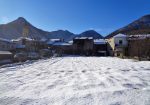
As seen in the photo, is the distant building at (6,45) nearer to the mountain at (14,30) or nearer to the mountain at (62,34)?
the mountain at (14,30)

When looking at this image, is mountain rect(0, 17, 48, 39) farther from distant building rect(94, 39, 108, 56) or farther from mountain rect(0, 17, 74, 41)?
distant building rect(94, 39, 108, 56)

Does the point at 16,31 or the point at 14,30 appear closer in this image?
the point at 16,31

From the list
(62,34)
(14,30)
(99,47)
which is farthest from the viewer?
(62,34)

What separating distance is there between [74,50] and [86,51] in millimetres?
3923

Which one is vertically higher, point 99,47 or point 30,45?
point 30,45

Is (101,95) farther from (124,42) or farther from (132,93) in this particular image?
(124,42)

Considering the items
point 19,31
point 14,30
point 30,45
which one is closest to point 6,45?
point 30,45

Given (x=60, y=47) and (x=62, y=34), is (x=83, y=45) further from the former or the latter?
(x=62, y=34)

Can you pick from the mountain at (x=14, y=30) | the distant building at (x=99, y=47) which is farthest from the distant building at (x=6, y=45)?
the mountain at (x=14, y=30)

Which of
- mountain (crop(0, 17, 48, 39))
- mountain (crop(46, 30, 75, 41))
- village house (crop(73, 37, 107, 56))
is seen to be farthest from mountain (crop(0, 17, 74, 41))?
village house (crop(73, 37, 107, 56))

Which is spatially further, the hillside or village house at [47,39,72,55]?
the hillside

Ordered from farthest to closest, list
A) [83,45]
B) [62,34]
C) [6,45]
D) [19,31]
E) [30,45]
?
1. [62,34]
2. [19,31]
3. [30,45]
4. [83,45]
5. [6,45]

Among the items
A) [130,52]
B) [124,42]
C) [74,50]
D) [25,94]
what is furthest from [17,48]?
[25,94]

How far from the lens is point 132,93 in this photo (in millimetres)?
5574
